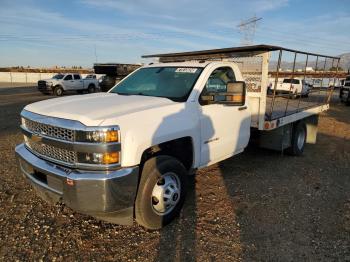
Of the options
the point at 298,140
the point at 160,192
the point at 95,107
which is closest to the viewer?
the point at 95,107

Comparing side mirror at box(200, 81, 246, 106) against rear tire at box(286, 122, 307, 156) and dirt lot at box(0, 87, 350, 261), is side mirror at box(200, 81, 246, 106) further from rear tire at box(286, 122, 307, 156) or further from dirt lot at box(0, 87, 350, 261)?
rear tire at box(286, 122, 307, 156)

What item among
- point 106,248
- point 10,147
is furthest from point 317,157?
point 10,147

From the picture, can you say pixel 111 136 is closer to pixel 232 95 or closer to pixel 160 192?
pixel 160 192

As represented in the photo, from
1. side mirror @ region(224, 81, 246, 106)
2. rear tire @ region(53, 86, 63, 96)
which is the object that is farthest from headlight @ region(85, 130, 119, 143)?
rear tire @ region(53, 86, 63, 96)

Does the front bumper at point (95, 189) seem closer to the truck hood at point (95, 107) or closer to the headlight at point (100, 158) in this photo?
the headlight at point (100, 158)

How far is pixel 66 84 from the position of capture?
90.2ft

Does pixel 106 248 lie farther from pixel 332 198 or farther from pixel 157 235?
pixel 332 198

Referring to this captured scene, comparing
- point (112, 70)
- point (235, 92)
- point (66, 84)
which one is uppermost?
point (235, 92)

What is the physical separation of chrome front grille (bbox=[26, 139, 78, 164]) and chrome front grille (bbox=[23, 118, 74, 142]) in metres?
0.14

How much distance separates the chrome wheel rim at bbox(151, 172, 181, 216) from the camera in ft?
12.1

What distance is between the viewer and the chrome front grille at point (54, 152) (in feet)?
10.4

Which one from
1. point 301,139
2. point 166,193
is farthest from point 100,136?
point 301,139

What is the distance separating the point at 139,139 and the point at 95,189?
0.65m

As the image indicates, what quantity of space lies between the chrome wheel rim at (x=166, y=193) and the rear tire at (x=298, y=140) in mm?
4112
